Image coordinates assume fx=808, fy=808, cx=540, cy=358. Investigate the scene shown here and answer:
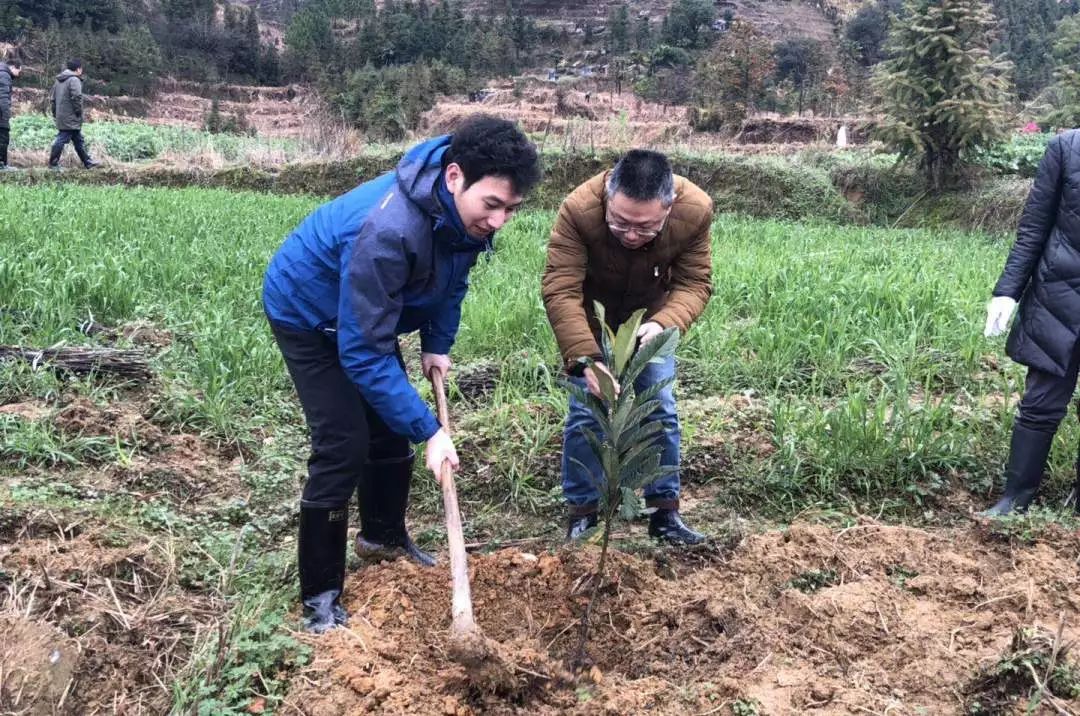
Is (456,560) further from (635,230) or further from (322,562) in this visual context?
(635,230)

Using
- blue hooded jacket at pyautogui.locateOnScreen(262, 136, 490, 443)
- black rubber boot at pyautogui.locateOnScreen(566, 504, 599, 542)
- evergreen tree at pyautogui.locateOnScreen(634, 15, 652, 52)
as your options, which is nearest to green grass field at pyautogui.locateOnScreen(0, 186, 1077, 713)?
black rubber boot at pyautogui.locateOnScreen(566, 504, 599, 542)

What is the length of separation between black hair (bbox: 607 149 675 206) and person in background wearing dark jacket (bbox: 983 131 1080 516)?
147 centimetres

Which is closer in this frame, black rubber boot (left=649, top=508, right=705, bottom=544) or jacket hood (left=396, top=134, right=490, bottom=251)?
jacket hood (left=396, top=134, right=490, bottom=251)

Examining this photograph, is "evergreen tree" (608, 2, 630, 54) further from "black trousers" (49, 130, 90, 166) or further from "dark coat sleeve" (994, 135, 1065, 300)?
"dark coat sleeve" (994, 135, 1065, 300)

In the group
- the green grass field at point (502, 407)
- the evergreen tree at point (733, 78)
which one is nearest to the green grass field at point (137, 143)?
the green grass field at point (502, 407)

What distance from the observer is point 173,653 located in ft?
7.01

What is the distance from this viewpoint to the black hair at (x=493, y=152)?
1.97 m

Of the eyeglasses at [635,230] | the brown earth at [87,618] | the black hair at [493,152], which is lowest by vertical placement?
the brown earth at [87,618]

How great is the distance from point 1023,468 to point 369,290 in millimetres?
2582

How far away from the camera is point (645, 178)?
7.98 ft

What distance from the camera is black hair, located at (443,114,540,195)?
197cm

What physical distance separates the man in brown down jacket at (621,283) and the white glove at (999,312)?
1.08 metres

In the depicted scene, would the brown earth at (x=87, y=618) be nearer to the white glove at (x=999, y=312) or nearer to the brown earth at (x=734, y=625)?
the brown earth at (x=734, y=625)

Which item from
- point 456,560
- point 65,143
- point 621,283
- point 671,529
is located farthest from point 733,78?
point 456,560
